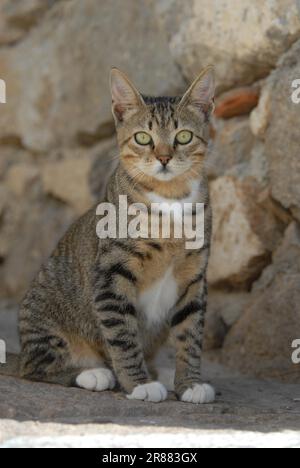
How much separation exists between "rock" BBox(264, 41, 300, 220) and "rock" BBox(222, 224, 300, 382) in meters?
0.19

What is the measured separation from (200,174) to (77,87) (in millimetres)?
2046

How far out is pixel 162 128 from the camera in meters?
3.78

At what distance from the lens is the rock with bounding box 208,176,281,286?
173 inches

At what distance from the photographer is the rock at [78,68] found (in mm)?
5180

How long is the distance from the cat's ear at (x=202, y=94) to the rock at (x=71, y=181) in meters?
1.68

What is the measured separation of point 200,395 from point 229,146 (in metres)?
1.62

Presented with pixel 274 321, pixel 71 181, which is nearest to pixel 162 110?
pixel 274 321

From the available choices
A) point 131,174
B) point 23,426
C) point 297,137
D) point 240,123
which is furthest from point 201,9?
point 23,426

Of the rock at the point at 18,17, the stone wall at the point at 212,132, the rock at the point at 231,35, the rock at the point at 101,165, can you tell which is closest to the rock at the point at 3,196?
the stone wall at the point at 212,132

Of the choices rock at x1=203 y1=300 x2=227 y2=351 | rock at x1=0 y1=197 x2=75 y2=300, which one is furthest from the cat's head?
rock at x1=0 y1=197 x2=75 y2=300

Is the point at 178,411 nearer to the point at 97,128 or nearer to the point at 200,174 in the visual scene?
the point at 200,174

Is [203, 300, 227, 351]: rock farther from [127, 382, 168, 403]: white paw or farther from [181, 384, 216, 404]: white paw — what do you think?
[127, 382, 168, 403]: white paw

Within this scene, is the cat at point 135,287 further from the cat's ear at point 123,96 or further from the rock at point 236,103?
the rock at point 236,103

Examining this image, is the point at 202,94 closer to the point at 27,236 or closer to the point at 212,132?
the point at 212,132
